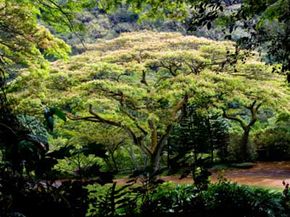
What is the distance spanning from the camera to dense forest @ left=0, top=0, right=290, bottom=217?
1489 mm

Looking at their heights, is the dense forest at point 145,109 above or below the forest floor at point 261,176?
above

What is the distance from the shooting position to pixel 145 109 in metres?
9.84

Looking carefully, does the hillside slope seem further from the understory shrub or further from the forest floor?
the understory shrub

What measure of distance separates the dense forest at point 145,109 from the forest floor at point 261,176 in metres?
0.05

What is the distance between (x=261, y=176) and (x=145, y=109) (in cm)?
445

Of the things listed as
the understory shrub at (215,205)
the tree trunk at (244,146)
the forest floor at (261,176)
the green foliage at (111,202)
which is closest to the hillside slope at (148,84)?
the forest floor at (261,176)

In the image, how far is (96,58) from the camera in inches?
423

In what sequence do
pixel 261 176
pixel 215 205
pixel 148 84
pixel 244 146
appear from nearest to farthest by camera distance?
pixel 215 205
pixel 148 84
pixel 261 176
pixel 244 146

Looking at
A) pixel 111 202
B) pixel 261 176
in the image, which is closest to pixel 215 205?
pixel 111 202

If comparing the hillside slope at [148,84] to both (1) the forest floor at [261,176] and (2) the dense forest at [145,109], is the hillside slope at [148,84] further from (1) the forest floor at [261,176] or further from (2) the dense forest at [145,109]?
(1) the forest floor at [261,176]

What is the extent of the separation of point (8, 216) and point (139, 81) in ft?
30.7

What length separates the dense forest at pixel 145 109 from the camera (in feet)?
4.89

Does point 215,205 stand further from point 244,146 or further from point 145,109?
point 244,146

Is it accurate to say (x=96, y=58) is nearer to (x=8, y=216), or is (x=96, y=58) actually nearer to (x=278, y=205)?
(x=278, y=205)
